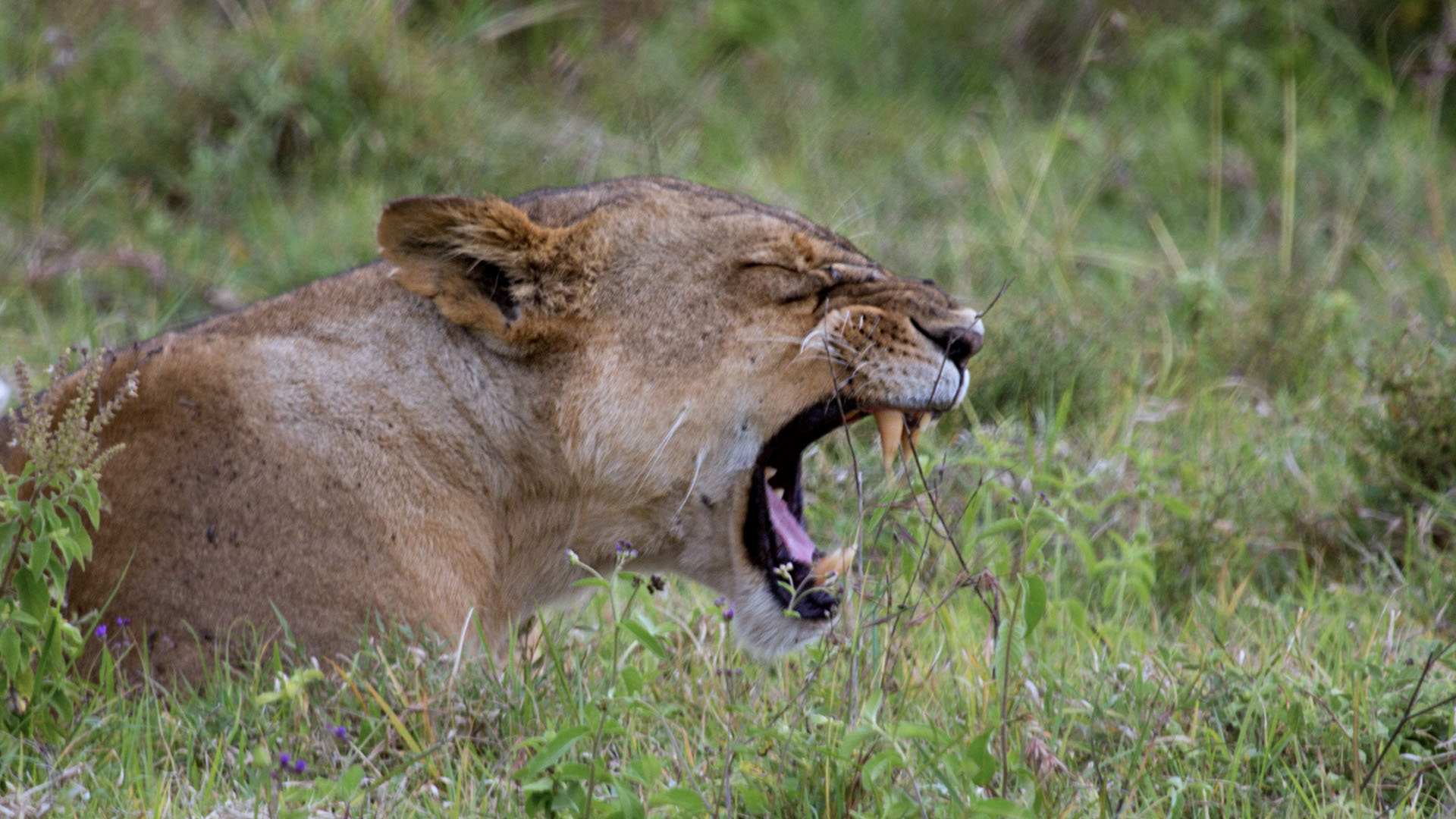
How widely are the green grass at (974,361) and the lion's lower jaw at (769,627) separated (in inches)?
3.1

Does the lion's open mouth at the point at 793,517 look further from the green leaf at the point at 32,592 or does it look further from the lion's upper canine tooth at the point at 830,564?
the green leaf at the point at 32,592

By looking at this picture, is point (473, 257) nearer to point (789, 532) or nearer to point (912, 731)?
point (789, 532)

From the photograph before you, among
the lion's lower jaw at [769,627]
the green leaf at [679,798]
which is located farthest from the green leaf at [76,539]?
the lion's lower jaw at [769,627]

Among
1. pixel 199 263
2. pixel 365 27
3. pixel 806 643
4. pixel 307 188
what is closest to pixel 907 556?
pixel 806 643

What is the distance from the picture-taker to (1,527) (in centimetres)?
274

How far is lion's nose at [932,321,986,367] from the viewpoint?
342 cm

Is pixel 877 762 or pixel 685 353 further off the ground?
pixel 685 353

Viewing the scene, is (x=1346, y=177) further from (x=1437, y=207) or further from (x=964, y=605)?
(x=964, y=605)

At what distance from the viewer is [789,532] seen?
3518 millimetres

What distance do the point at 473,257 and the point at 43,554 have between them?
1.01 meters

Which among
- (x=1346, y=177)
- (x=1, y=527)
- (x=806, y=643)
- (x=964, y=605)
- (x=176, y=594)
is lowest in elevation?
(x=1346, y=177)

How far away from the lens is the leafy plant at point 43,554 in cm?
272

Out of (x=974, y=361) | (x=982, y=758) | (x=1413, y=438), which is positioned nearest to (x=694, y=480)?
(x=982, y=758)

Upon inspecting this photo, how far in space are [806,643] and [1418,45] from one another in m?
5.52
